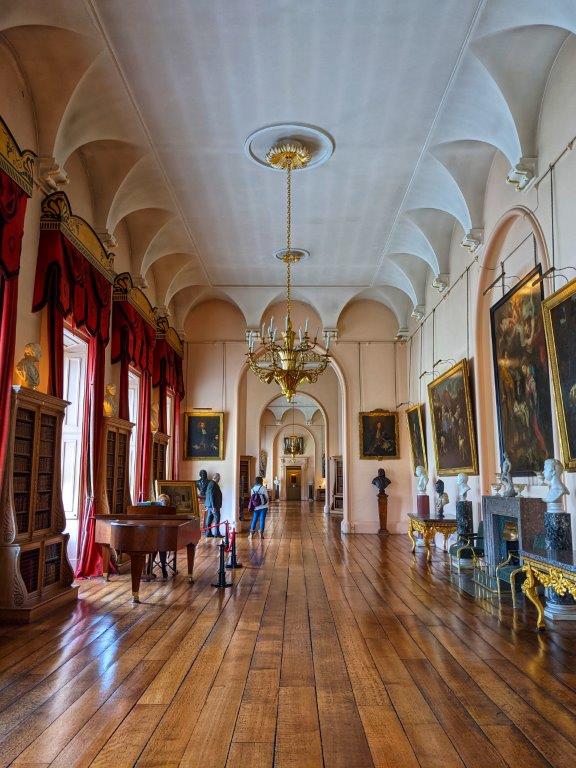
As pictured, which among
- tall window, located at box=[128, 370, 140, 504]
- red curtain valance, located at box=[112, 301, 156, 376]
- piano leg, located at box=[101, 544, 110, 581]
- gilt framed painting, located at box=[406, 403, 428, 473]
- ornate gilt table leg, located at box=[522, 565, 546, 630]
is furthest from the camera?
gilt framed painting, located at box=[406, 403, 428, 473]

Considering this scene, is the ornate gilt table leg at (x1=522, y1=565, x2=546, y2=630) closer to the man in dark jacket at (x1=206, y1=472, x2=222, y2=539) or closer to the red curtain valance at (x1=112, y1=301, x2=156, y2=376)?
the red curtain valance at (x1=112, y1=301, x2=156, y2=376)

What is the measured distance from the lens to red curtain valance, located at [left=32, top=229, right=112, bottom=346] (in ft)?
24.7

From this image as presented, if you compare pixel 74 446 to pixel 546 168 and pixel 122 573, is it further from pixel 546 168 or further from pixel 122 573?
pixel 546 168

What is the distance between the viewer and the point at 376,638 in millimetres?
5598

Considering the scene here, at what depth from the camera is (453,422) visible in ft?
36.0

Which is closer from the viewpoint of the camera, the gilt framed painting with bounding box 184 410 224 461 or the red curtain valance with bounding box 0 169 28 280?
the red curtain valance with bounding box 0 169 28 280

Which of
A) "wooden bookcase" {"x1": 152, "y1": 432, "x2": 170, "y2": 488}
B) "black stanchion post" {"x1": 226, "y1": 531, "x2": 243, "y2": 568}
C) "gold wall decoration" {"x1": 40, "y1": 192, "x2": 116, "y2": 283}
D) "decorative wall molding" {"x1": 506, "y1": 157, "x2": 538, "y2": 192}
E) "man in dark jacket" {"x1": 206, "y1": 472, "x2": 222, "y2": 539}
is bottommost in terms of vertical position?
"black stanchion post" {"x1": 226, "y1": 531, "x2": 243, "y2": 568}

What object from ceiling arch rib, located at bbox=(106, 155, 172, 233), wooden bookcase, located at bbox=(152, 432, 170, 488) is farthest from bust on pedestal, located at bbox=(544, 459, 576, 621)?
wooden bookcase, located at bbox=(152, 432, 170, 488)

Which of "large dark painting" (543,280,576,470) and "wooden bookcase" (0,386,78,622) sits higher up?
"large dark painting" (543,280,576,470)

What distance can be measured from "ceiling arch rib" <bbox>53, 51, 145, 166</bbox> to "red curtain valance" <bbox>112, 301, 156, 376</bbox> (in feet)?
10.8

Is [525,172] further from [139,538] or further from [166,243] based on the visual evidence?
[166,243]

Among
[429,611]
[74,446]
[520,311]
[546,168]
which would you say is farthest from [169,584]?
[546,168]

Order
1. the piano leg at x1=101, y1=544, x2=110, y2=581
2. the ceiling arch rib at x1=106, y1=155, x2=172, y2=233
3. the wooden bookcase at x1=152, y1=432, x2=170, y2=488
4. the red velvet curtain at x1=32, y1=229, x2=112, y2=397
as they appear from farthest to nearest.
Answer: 1. the wooden bookcase at x1=152, y1=432, x2=170, y2=488
2. the ceiling arch rib at x1=106, y1=155, x2=172, y2=233
3. the piano leg at x1=101, y1=544, x2=110, y2=581
4. the red velvet curtain at x1=32, y1=229, x2=112, y2=397

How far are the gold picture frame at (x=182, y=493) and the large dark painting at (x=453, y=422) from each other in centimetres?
509
